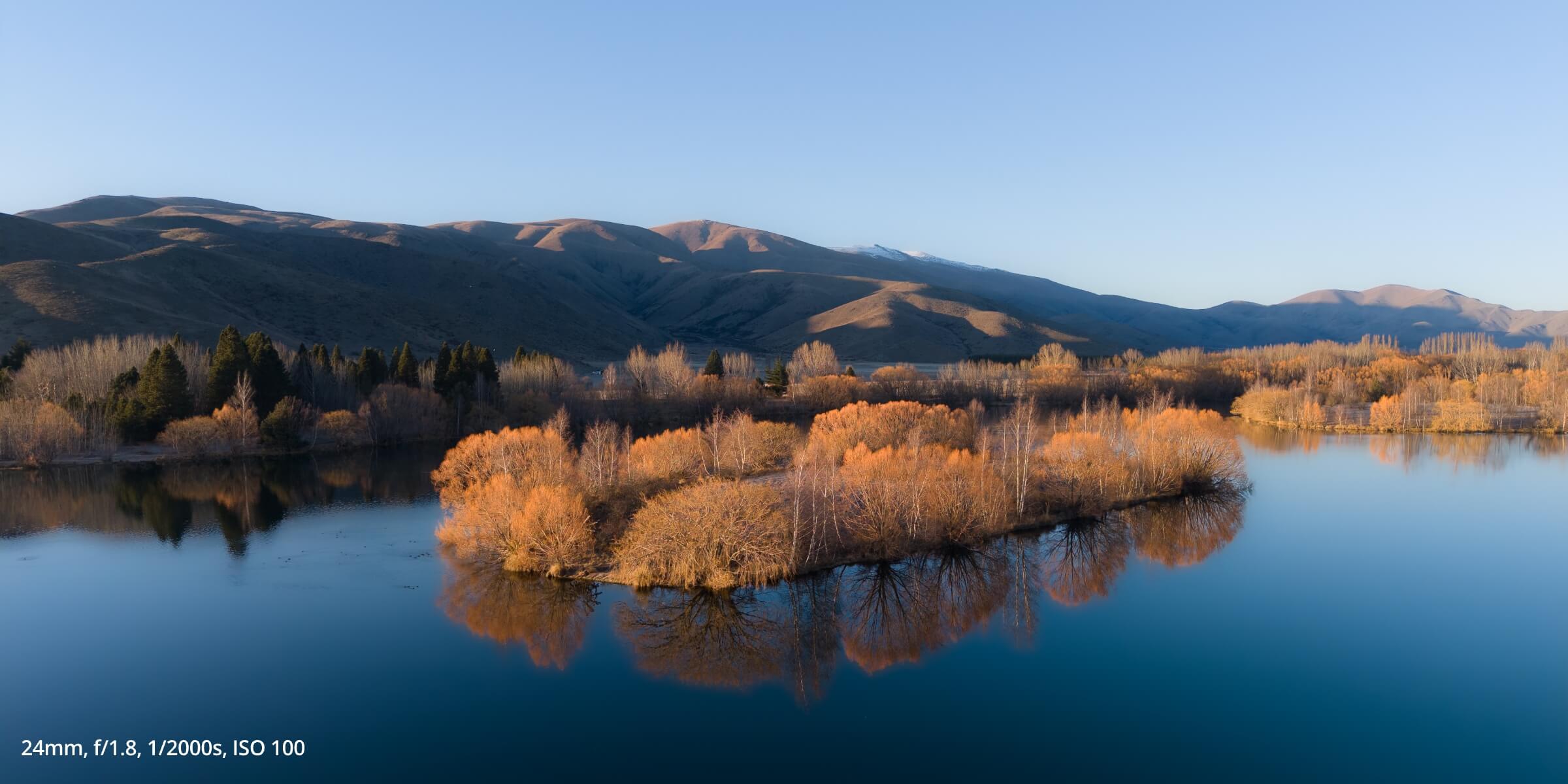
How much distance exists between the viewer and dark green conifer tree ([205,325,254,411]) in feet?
151

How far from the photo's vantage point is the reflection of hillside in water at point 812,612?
61.5 ft

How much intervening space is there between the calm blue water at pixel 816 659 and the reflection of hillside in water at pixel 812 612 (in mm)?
91

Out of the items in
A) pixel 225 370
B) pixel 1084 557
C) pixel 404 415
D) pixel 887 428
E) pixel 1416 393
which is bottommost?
pixel 1084 557

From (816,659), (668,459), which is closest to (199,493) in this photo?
(668,459)

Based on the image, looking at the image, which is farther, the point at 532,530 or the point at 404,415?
the point at 404,415

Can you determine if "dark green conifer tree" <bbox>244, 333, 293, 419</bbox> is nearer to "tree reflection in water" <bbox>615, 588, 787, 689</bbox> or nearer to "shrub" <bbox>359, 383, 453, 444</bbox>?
"shrub" <bbox>359, 383, 453, 444</bbox>

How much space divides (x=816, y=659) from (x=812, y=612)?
244 centimetres

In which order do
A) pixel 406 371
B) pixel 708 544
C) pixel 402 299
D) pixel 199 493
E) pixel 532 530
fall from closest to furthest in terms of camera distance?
pixel 708 544
pixel 532 530
pixel 199 493
pixel 406 371
pixel 402 299

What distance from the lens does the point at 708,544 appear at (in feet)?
73.5

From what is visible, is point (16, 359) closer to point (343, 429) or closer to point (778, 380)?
point (343, 429)

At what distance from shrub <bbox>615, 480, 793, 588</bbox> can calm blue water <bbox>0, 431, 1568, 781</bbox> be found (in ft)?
1.97

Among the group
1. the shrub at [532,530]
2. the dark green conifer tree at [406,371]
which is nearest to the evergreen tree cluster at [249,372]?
the dark green conifer tree at [406,371]

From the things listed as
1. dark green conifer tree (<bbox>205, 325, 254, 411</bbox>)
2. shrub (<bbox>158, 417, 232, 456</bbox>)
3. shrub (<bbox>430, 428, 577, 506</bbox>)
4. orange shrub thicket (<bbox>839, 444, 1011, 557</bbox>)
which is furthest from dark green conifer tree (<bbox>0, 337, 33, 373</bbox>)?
orange shrub thicket (<bbox>839, 444, 1011, 557</bbox>)

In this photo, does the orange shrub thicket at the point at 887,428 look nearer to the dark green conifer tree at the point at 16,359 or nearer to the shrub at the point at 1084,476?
the shrub at the point at 1084,476
